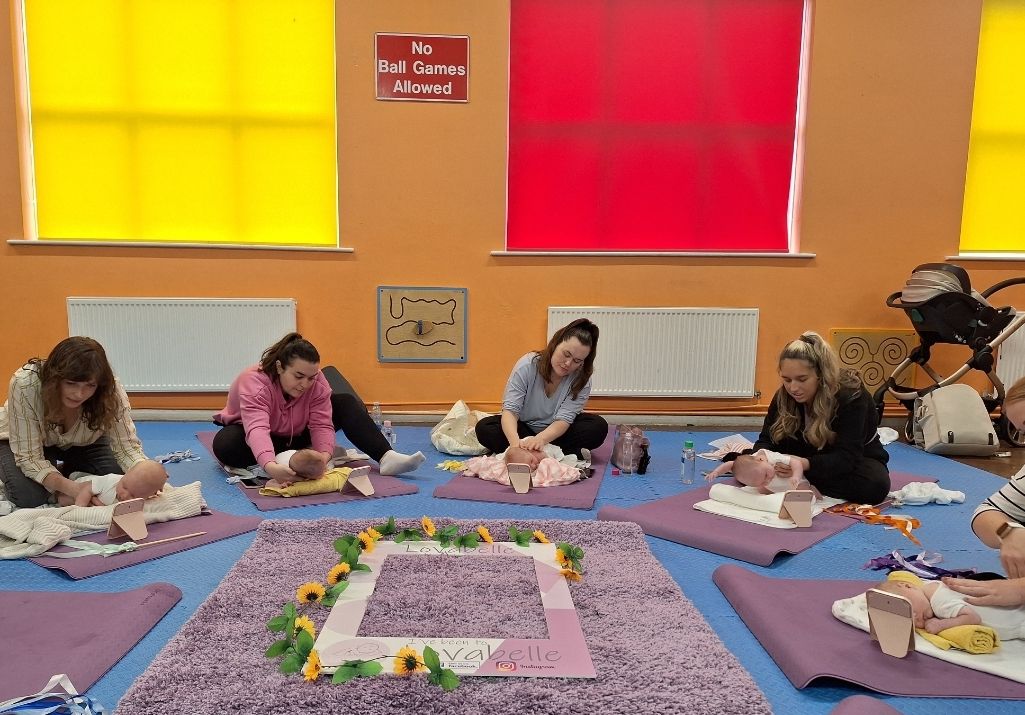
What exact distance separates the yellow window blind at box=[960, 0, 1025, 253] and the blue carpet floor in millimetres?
1895

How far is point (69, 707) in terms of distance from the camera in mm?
1326

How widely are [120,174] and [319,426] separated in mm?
2351

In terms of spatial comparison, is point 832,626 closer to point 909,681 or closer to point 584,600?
point 909,681

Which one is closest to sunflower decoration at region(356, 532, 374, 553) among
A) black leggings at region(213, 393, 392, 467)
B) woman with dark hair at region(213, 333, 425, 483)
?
woman with dark hair at region(213, 333, 425, 483)

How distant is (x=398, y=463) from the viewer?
314 centimetres

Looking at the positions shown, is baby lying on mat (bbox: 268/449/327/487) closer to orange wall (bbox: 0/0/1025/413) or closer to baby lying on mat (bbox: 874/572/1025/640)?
orange wall (bbox: 0/0/1025/413)

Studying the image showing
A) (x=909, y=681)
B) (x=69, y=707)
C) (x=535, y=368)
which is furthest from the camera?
(x=535, y=368)

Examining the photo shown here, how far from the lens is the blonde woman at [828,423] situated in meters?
2.71

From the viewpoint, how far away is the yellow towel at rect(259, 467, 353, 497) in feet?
9.38

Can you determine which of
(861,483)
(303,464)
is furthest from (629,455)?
(303,464)

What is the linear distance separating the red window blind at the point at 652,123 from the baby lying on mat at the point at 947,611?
3.05 meters

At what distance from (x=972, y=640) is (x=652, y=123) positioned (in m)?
3.51

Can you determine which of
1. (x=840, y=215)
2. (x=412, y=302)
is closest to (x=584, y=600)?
(x=412, y=302)

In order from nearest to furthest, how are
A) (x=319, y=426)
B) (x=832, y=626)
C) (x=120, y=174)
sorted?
1. (x=832, y=626)
2. (x=319, y=426)
3. (x=120, y=174)
